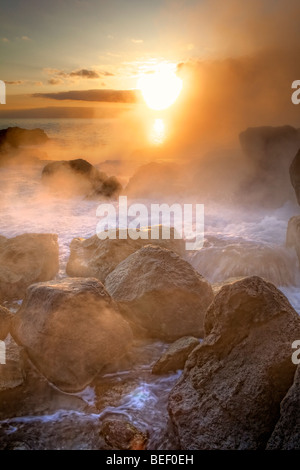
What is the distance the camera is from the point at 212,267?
8273 mm

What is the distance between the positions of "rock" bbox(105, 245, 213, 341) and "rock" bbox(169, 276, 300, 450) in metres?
1.09

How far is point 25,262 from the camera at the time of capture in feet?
22.2

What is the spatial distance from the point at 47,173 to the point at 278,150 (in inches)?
417

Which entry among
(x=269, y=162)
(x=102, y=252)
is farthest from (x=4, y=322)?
(x=269, y=162)

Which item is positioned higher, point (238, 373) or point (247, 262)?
point (247, 262)

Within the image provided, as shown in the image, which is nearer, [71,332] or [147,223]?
[71,332]

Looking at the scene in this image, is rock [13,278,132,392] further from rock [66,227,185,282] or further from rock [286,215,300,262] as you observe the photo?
rock [286,215,300,262]

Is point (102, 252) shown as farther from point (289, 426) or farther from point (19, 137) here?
point (19, 137)

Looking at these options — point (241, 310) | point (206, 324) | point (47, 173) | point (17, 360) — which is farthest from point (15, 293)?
point (47, 173)

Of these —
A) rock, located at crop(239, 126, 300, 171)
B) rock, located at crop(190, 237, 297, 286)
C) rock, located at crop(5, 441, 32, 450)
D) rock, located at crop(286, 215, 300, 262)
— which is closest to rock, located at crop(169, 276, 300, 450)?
rock, located at crop(5, 441, 32, 450)

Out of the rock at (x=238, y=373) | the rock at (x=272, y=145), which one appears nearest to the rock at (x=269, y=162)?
the rock at (x=272, y=145)

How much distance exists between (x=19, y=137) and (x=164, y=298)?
32.6 metres
